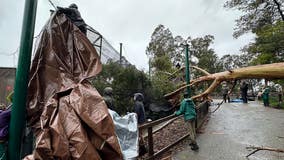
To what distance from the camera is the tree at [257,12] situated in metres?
13.0

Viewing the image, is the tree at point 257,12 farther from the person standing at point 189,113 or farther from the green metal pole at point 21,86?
the green metal pole at point 21,86

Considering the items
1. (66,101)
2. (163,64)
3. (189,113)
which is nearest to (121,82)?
(189,113)

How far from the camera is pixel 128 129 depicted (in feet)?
7.61

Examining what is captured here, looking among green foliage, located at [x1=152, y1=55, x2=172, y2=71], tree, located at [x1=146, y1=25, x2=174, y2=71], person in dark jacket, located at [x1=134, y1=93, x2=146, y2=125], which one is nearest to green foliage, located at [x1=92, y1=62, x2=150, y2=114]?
person in dark jacket, located at [x1=134, y1=93, x2=146, y2=125]

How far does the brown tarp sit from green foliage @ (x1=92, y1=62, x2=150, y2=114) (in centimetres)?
662

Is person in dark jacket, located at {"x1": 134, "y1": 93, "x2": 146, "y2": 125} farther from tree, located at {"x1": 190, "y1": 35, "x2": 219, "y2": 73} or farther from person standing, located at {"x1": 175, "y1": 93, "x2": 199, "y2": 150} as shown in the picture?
tree, located at {"x1": 190, "y1": 35, "x2": 219, "y2": 73}

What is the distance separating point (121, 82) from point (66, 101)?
317 inches

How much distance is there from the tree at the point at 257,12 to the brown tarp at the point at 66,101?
13.0m

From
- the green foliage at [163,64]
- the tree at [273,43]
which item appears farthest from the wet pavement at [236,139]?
the green foliage at [163,64]

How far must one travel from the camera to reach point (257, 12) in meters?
13.4

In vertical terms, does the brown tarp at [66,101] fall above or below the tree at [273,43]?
below

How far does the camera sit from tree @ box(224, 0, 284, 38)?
13016mm

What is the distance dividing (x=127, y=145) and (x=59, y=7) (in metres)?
1.74

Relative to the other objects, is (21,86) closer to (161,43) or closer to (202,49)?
(161,43)
